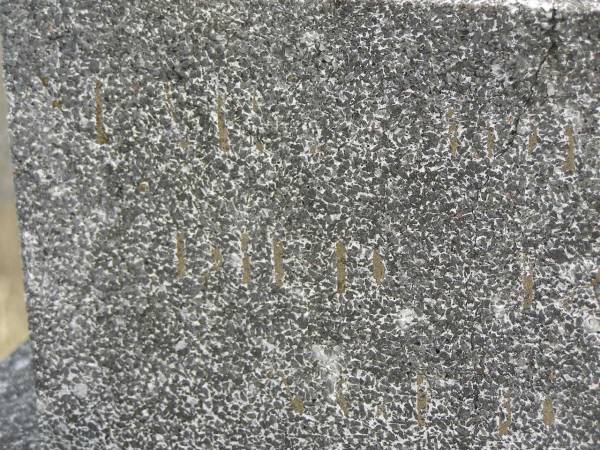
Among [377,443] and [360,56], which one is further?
[377,443]

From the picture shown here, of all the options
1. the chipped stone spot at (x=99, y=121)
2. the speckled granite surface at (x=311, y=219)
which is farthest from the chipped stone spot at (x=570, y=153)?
the chipped stone spot at (x=99, y=121)

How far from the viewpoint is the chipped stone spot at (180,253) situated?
1196mm

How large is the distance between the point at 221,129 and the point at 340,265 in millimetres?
259

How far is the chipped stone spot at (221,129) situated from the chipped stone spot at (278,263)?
16 cm

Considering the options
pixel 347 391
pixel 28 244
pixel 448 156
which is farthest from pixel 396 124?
pixel 28 244

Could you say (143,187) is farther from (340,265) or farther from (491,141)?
(491,141)

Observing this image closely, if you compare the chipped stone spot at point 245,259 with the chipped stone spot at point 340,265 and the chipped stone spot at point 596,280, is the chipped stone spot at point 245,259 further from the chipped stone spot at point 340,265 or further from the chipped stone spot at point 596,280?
the chipped stone spot at point 596,280

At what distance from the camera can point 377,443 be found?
3.97 ft

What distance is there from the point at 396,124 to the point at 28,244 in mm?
590

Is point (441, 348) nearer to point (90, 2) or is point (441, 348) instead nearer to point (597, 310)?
point (597, 310)

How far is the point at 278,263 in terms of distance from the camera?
3.87 ft

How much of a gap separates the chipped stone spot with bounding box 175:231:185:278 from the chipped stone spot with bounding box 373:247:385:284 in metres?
0.29

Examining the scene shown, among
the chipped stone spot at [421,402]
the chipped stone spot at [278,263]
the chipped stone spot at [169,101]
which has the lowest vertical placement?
the chipped stone spot at [421,402]

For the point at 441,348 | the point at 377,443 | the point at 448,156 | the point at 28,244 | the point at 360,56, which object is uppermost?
the point at 360,56
